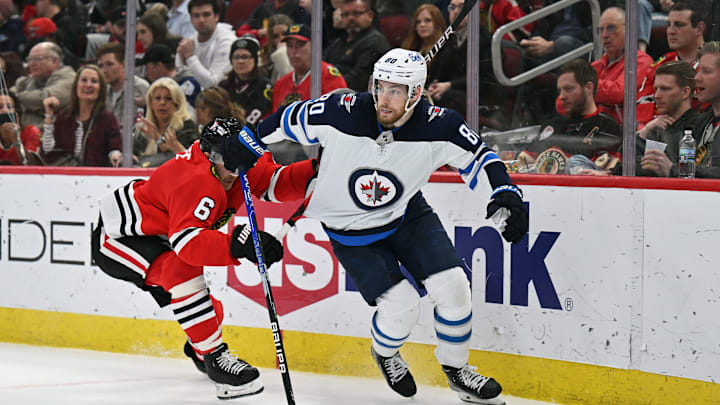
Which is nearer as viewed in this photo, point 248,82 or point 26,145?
point 248,82

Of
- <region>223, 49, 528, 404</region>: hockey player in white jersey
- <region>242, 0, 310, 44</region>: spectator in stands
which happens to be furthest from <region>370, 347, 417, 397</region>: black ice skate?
<region>242, 0, 310, 44</region>: spectator in stands

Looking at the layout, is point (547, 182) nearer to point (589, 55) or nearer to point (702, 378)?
point (589, 55)

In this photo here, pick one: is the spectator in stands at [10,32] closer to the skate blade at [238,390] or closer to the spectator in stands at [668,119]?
the skate blade at [238,390]

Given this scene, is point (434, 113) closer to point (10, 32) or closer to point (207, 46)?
point (207, 46)

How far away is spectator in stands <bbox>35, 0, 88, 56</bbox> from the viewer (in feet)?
14.5

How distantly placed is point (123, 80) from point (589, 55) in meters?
2.27

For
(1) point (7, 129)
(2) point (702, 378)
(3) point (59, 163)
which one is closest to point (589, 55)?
(2) point (702, 378)

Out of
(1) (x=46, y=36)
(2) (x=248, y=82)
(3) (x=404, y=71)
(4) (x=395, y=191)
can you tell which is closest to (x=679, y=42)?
(3) (x=404, y=71)

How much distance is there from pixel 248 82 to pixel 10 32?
5.22ft

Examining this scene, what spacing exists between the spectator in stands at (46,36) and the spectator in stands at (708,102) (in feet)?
10.0

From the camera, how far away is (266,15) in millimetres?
3906

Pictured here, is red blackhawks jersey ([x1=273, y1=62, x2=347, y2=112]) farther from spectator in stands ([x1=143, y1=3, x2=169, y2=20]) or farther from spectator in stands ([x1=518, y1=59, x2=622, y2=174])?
spectator in stands ([x1=518, y1=59, x2=622, y2=174])

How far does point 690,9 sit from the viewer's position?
2965 mm

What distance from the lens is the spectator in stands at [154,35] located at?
163 inches
